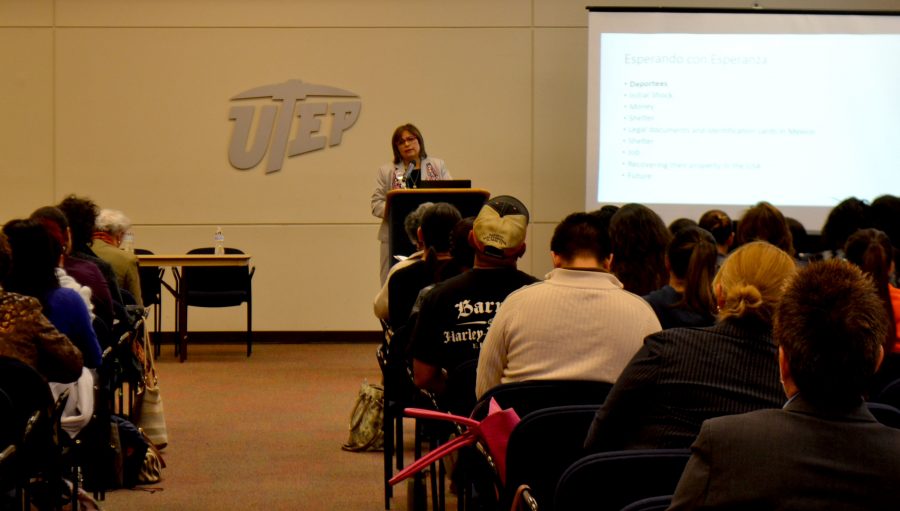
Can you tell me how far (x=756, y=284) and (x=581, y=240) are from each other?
0.86m

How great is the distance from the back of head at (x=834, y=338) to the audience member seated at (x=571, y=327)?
4.56 feet

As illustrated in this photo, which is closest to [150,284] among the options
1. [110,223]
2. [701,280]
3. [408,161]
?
[110,223]

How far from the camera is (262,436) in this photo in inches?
242

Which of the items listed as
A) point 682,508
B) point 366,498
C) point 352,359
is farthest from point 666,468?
point 352,359

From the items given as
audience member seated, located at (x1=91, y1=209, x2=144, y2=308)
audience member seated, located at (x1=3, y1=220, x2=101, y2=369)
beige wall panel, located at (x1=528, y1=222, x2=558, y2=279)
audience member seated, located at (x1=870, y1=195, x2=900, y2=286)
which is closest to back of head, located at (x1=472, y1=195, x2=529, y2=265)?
audience member seated, located at (x1=3, y1=220, x2=101, y2=369)

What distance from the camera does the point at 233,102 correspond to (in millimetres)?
10117

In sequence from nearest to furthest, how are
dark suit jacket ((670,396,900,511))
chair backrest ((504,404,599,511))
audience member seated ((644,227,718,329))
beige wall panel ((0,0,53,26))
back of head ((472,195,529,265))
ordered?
dark suit jacket ((670,396,900,511)) < chair backrest ((504,404,599,511)) < audience member seated ((644,227,718,329)) < back of head ((472,195,529,265)) < beige wall panel ((0,0,53,26))

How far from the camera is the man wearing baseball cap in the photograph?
3.67 meters

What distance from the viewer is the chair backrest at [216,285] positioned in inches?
361

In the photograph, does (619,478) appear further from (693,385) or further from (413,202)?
(413,202)

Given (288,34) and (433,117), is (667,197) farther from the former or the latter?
(288,34)

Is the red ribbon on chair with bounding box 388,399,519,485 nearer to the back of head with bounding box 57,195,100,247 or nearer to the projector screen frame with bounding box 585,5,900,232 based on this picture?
the back of head with bounding box 57,195,100,247

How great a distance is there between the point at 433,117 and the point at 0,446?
7.38m

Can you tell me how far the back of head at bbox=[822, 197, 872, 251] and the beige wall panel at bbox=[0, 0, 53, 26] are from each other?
746cm
